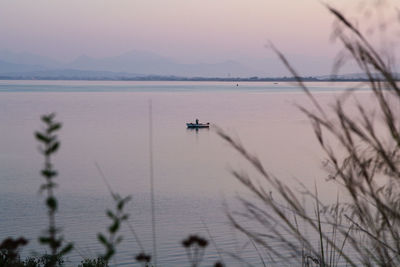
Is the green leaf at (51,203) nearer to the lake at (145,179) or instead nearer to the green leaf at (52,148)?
the green leaf at (52,148)

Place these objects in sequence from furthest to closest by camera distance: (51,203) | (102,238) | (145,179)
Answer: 1. (145,179)
2. (102,238)
3. (51,203)

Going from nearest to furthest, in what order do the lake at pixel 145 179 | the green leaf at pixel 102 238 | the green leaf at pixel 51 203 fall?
the green leaf at pixel 51 203, the green leaf at pixel 102 238, the lake at pixel 145 179

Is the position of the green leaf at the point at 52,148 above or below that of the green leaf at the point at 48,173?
above

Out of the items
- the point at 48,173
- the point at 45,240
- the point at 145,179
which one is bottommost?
the point at 45,240

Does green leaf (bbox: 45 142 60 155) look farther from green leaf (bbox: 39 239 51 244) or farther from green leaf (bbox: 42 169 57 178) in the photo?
green leaf (bbox: 39 239 51 244)

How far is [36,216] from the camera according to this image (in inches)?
858

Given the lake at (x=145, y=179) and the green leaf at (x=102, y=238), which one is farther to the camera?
the lake at (x=145, y=179)

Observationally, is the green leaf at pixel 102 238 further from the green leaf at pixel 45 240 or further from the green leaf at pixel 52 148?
the green leaf at pixel 52 148

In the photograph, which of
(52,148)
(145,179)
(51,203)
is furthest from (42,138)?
(145,179)

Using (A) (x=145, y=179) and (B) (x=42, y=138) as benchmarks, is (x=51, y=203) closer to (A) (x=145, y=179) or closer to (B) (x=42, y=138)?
(B) (x=42, y=138)

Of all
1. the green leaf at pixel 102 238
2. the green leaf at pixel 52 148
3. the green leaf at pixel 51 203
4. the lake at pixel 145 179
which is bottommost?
the green leaf at pixel 102 238

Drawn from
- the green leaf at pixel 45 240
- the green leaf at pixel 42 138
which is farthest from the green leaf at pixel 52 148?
the green leaf at pixel 45 240

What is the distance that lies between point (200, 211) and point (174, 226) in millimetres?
2205

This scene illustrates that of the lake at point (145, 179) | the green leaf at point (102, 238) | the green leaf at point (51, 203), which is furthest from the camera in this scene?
the lake at point (145, 179)
